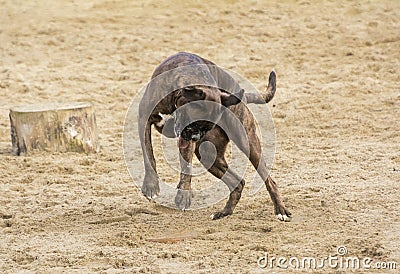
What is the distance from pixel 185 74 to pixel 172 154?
2761 mm

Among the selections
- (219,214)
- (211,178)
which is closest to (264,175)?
(219,214)

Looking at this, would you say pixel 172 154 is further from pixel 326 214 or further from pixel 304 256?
pixel 304 256

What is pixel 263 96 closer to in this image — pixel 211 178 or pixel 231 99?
pixel 231 99

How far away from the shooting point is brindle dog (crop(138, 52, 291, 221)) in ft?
20.0

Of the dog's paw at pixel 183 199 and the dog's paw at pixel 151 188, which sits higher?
the dog's paw at pixel 151 188

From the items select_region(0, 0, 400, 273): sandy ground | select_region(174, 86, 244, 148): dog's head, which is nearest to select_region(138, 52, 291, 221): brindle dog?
select_region(174, 86, 244, 148): dog's head

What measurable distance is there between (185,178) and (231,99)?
2.98 ft

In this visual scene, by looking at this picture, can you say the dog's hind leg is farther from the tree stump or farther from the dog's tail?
the tree stump

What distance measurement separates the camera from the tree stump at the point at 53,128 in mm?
8852

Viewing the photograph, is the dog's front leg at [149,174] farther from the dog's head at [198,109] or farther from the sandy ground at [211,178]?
the dog's head at [198,109]

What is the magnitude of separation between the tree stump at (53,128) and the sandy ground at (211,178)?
5.9 inches

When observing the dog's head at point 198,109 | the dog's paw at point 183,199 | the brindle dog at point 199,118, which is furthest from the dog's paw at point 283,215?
the dog's head at point 198,109

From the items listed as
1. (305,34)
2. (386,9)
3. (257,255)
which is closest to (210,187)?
(257,255)

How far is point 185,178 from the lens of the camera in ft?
22.0
